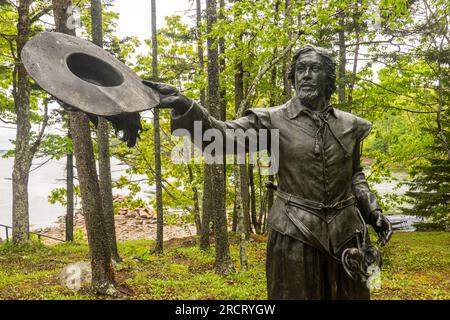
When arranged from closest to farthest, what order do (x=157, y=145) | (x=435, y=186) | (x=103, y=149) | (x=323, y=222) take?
1. (x=323, y=222)
2. (x=103, y=149)
3. (x=157, y=145)
4. (x=435, y=186)

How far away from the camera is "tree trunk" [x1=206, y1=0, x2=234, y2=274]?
407 inches

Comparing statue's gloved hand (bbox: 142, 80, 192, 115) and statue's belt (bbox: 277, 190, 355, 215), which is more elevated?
statue's gloved hand (bbox: 142, 80, 192, 115)

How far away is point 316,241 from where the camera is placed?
8.50 ft

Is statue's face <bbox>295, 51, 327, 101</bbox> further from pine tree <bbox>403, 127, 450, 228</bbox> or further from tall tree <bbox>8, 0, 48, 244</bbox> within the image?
pine tree <bbox>403, 127, 450, 228</bbox>

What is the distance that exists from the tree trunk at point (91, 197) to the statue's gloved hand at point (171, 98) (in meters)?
6.17

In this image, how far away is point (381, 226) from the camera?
2.72 meters

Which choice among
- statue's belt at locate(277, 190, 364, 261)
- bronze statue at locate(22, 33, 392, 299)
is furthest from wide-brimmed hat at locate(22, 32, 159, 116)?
statue's belt at locate(277, 190, 364, 261)

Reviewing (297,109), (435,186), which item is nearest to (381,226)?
(297,109)

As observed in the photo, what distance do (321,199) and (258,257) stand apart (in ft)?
39.0

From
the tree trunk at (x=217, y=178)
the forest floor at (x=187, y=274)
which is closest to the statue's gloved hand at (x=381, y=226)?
the forest floor at (x=187, y=274)

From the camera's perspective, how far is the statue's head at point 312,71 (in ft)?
9.03

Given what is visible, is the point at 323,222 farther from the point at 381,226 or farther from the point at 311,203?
the point at 381,226

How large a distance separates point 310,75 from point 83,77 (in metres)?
1.41

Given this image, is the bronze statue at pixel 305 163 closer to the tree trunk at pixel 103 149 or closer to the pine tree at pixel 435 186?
the tree trunk at pixel 103 149
